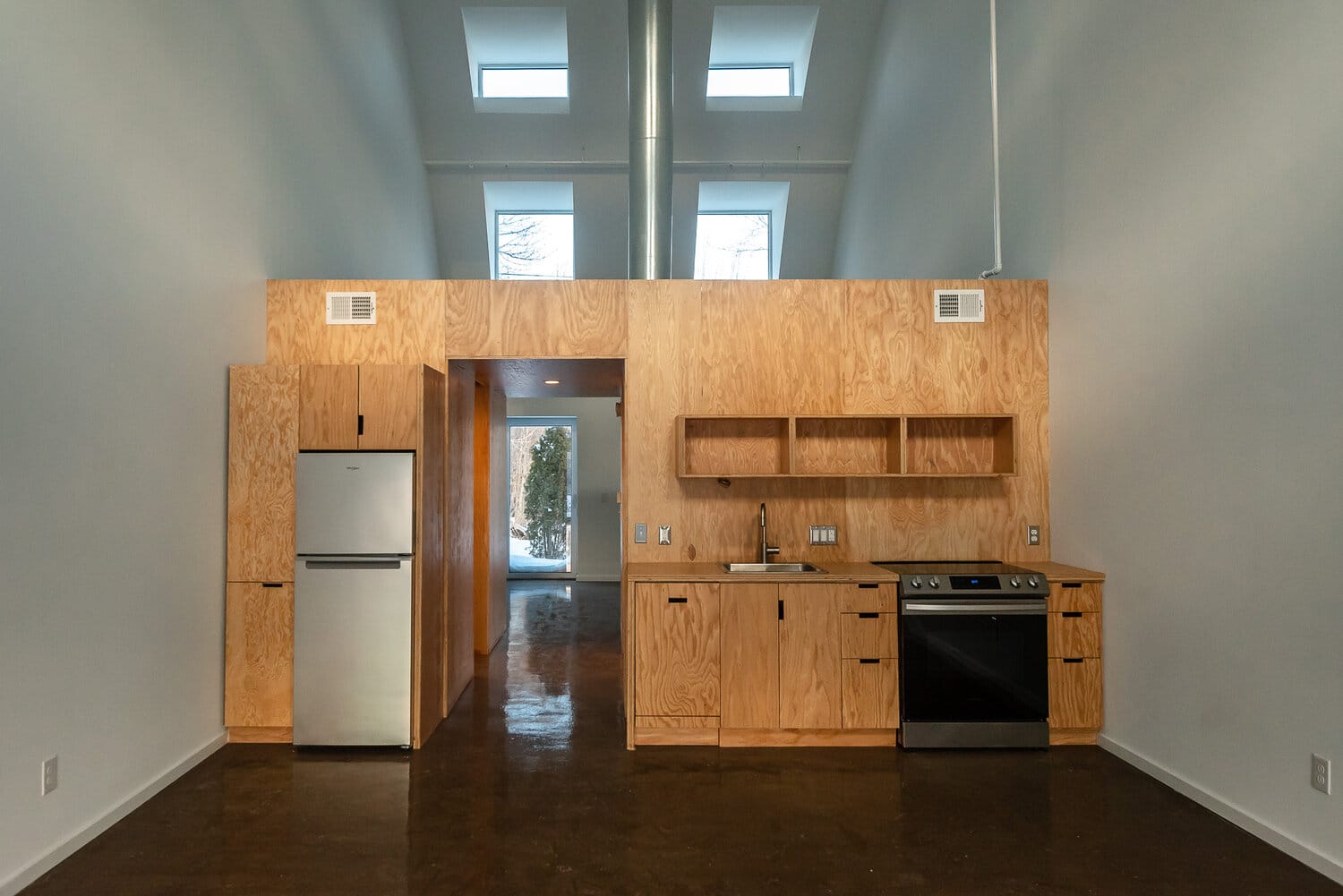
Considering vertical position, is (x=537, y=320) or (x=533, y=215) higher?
(x=533, y=215)

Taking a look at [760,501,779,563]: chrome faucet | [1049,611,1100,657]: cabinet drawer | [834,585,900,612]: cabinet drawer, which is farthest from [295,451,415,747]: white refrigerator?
[1049,611,1100,657]: cabinet drawer

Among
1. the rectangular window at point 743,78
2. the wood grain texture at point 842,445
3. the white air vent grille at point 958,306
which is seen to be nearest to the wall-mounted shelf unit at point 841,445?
the wood grain texture at point 842,445

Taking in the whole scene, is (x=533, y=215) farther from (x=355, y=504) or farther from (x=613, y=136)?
(x=355, y=504)

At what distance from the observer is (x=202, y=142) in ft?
12.5

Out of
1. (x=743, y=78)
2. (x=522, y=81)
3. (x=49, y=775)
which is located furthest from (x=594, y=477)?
(x=49, y=775)

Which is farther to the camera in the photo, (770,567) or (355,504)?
(770,567)

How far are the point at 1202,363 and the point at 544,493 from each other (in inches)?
284

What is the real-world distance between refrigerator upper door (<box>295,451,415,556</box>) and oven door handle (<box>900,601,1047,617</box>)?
8.54 ft

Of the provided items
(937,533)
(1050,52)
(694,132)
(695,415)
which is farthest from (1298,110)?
(694,132)

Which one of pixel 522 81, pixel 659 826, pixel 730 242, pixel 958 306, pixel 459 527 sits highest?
pixel 522 81

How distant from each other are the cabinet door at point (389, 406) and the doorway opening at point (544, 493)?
17.4 ft

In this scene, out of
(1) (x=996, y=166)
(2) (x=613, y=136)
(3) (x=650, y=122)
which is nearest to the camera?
(1) (x=996, y=166)

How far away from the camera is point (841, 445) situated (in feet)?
15.0

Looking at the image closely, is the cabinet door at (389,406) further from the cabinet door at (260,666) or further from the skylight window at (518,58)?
the skylight window at (518,58)
